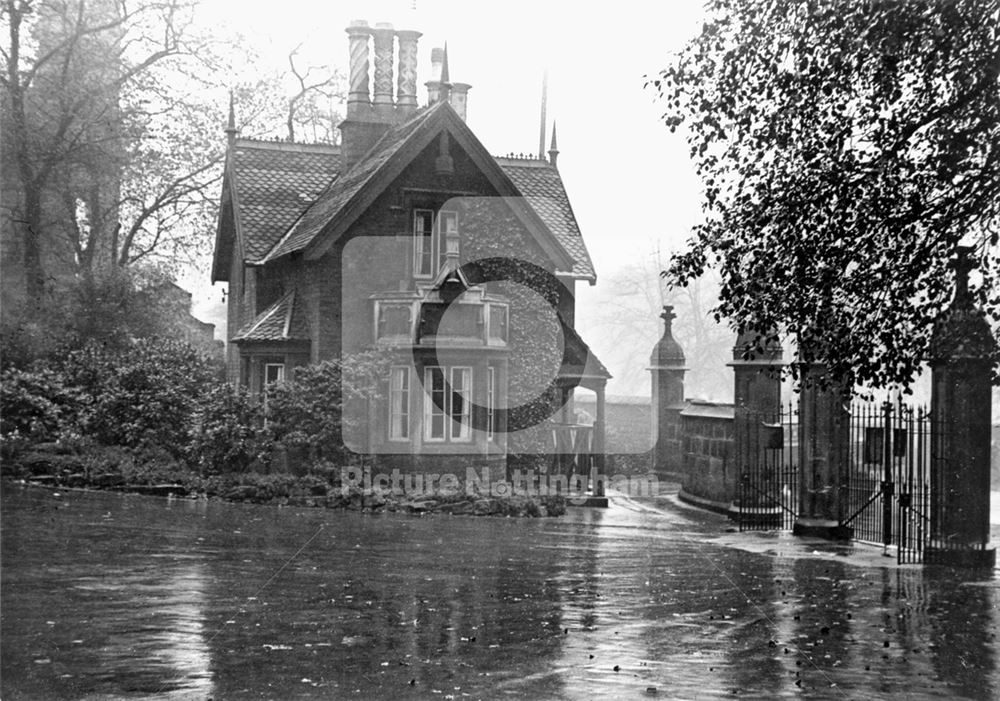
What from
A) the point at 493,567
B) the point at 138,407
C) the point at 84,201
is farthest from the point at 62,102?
the point at 493,567

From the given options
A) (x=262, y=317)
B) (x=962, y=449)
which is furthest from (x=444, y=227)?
(x=962, y=449)

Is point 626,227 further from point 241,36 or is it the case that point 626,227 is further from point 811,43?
point 811,43

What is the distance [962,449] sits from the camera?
15391 millimetres

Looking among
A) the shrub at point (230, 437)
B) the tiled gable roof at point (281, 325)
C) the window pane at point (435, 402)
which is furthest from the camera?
the tiled gable roof at point (281, 325)

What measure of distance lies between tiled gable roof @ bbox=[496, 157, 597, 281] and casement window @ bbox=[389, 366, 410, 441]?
6.74 metres

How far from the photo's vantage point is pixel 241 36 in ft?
119

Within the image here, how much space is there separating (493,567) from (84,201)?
25.7 m

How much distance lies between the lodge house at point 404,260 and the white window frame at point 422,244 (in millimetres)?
32

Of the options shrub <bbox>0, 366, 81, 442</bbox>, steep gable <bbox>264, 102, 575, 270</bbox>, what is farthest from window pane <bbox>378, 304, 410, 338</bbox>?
shrub <bbox>0, 366, 81, 442</bbox>

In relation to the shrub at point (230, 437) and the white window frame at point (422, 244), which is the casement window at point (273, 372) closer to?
the shrub at point (230, 437)

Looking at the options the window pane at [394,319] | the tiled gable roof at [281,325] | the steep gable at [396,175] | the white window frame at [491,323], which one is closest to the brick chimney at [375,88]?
the steep gable at [396,175]

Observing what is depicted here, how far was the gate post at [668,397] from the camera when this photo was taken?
30453 millimetres

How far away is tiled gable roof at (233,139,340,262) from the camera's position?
2934cm

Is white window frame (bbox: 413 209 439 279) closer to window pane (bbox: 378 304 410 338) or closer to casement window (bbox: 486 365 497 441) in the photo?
window pane (bbox: 378 304 410 338)
